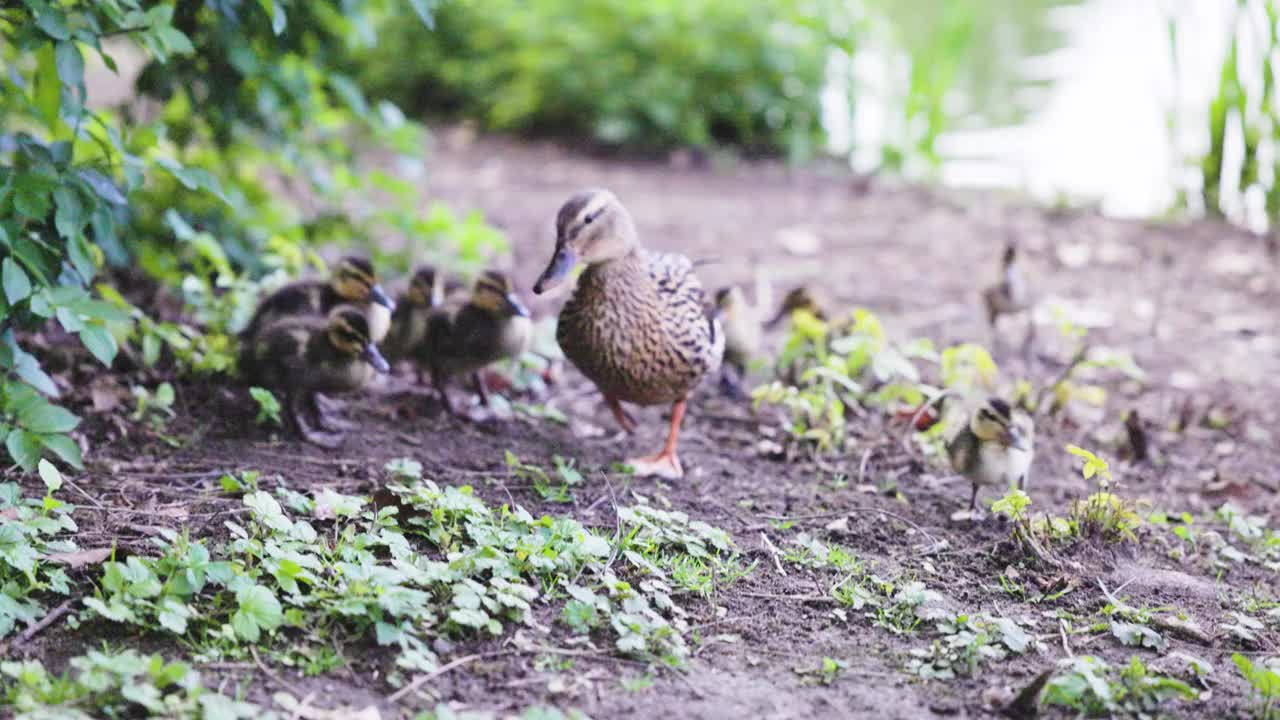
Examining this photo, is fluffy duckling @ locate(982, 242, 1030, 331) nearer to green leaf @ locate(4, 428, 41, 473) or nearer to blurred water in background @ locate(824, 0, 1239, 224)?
blurred water in background @ locate(824, 0, 1239, 224)

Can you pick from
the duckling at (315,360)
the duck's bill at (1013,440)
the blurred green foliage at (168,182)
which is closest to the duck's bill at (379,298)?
the duckling at (315,360)

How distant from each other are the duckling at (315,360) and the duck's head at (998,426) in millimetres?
2137

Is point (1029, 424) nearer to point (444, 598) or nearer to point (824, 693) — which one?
point (824, 693)

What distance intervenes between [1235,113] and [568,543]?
6.95 m

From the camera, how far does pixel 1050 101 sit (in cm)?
1266

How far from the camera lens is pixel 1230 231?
30.8 ft

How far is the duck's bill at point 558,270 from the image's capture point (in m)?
5.12

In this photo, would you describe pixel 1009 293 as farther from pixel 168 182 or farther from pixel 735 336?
pixel 168 182

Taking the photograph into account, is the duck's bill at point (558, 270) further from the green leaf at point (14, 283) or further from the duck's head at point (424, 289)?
the green leaf at point (14, 283)

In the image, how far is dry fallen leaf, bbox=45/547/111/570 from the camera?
12.8 feet

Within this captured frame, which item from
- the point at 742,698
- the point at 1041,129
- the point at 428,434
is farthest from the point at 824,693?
the point at 1041,129

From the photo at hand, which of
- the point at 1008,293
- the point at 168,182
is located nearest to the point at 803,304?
the point at 1008,293

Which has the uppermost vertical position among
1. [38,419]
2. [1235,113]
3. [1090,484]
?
[1235,113]

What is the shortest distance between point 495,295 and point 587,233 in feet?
2.07
